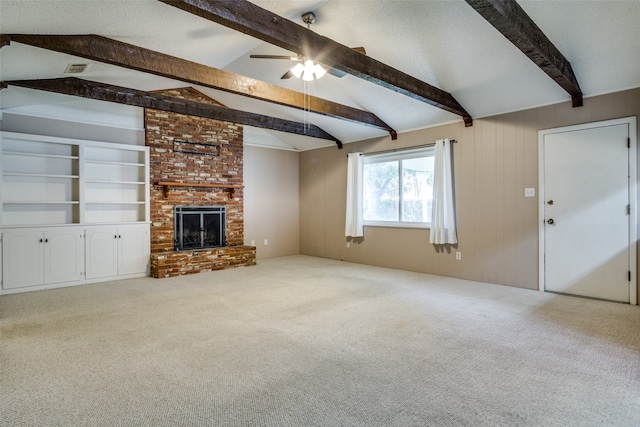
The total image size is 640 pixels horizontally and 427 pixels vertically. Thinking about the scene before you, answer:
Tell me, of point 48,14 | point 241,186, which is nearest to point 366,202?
point 241,186

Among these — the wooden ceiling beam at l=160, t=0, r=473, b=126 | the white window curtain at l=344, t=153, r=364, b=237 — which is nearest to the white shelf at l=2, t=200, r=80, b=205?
the wooden ceiling beam at l=160, t=0, r=473, b=126

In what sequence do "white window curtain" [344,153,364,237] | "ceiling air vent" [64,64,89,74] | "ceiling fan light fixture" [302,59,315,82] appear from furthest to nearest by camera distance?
"white window curtain" [344,153,364,237], "ceiling fan light fixture" [302,59,315,82], "ceiling air vent" [64,64,89,74]

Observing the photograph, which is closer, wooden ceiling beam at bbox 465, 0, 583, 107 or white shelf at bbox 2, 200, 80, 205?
wooden ceiling beam at bbox 465, 0, 583, 107

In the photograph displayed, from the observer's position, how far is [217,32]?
352 centimetres

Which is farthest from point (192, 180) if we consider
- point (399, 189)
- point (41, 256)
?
point (399, 189)

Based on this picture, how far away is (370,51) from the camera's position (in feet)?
13.8

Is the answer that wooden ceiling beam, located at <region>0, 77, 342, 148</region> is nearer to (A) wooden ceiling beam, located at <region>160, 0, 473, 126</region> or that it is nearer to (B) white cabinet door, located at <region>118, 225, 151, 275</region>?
(B) white cabinet door, located at <region>118, 225, 151, 275</region>

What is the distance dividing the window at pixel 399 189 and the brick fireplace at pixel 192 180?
8.21ft

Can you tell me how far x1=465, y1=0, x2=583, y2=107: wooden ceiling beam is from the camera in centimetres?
238

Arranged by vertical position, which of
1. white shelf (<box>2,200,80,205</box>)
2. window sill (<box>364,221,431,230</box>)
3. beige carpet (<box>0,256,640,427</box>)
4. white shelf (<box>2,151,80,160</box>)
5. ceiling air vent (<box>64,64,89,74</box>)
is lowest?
beige carpet (<box>0,256,640,427</box>)

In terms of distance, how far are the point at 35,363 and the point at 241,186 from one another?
478cm

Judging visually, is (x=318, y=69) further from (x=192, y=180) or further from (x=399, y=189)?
(x=192, y=180)

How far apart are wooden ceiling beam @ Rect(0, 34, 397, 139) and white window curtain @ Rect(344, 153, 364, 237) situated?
1381 mm

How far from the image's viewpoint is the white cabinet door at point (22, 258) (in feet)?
15.0
